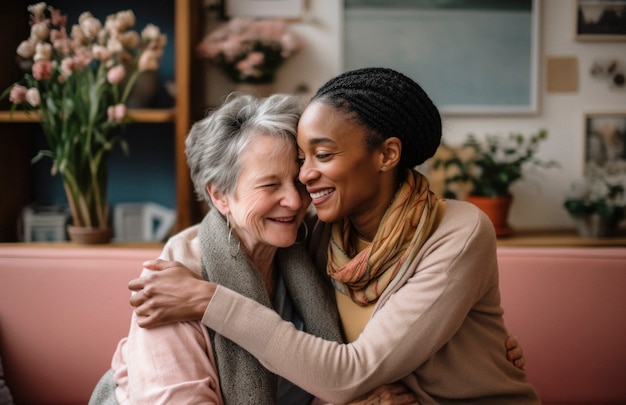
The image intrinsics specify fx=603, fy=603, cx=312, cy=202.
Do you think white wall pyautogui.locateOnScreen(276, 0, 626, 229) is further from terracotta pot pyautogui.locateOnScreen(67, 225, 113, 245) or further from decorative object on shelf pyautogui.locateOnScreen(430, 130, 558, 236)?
terracotta pot pyautogui.locateOnScreen(67, 225, 113, 245)

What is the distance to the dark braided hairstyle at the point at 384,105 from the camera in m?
1.32

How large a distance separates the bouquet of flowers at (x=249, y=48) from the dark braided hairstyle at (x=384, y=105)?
51.7 inches

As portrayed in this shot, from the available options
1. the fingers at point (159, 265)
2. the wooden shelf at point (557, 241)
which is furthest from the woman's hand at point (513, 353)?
the wooden shelf at point (557, 241)

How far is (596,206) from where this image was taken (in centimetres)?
259

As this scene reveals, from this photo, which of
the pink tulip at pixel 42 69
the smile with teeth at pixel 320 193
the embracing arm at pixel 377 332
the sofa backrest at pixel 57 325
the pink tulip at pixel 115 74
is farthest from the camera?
the pink tulip at pixel 115 74

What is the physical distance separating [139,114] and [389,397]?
5.35 ft

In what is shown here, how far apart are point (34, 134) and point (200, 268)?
1.84 m

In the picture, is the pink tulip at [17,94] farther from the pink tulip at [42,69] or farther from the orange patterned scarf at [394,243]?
the orange patterned scarf at [394,243]

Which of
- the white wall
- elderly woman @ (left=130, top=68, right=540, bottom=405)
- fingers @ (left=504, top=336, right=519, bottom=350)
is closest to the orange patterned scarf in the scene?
elderly woman @ (left=130, top=68, right=540, bottom=405)

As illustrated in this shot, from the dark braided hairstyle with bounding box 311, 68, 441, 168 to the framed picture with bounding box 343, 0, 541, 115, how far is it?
1.51 metres

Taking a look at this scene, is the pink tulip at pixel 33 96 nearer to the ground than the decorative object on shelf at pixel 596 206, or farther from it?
farther from it

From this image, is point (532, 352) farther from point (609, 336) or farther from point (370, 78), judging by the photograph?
point (370, 78)

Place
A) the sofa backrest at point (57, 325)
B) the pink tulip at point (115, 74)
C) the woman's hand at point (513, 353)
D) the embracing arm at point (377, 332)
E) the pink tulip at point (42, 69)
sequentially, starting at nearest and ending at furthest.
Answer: the embracing arm at point (377, 332) → the woman's hand at point (513, 353) → the sofa backrest at point (57, 325) → the pink tulip at point (42, 69) → the pink tulip at point (115, 74)

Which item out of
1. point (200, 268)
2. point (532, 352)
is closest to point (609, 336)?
point (532, 352)
